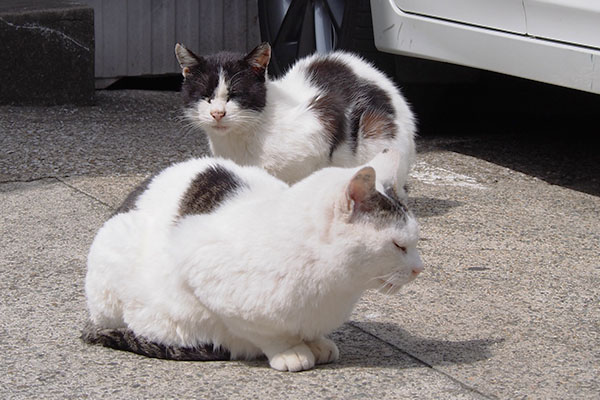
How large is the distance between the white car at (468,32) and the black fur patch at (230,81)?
1.20 meters

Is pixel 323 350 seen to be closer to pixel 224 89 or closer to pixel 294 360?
pixel 294 360

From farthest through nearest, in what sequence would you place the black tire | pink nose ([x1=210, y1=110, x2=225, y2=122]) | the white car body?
the black tire
the white car body
pink nose ([x1=210, y1=110, x2=225, y2=122])

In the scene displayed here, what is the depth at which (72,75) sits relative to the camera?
6844 mm

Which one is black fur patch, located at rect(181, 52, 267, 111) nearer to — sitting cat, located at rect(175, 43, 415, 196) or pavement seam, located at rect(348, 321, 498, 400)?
sitting cat, located at rect(175, 43, 415, 196)

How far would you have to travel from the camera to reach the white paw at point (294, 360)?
8.89ft

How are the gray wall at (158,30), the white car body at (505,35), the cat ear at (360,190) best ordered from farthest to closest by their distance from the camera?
1. the gray wall at (158,30)
2. the white car body at (505,35)
3. the cat ear at (360,190)

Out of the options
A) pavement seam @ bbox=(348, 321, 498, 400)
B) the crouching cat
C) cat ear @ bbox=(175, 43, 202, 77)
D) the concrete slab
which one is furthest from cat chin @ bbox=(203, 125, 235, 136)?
pavement seam @ bbox=(348, 321, 498, 400)

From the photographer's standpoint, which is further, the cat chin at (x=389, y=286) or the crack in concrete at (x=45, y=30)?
the crack in concrete at (x=45, y=30)

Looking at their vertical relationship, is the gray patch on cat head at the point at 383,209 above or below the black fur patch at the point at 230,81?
above

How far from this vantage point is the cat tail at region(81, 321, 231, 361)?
2.82 m

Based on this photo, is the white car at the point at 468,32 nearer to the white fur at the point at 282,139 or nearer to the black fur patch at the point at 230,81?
the white fur at the point at 282,139

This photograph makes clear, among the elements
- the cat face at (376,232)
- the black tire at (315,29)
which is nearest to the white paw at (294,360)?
the cat face at (376,232)

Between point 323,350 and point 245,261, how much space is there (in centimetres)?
39

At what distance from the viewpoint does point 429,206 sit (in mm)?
4652
